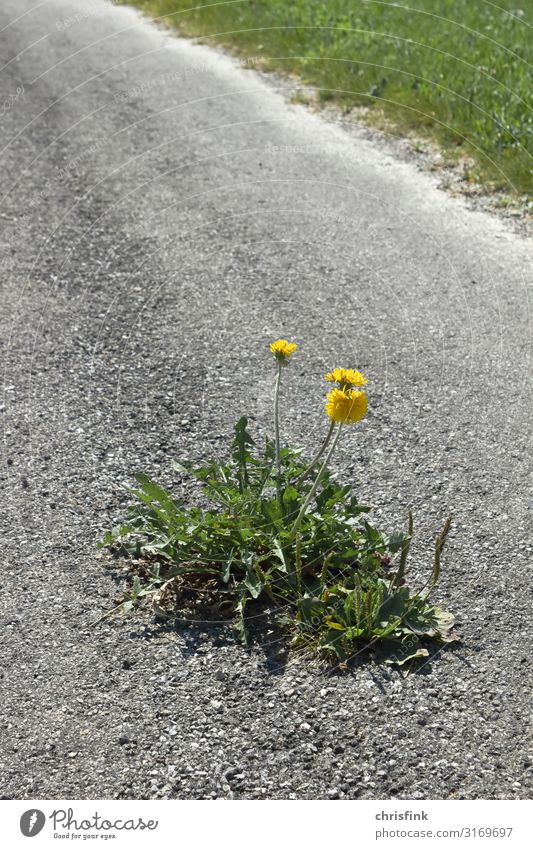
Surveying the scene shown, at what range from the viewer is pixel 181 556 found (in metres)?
3.65

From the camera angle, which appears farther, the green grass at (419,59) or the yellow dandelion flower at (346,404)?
the green grass at (419,59)

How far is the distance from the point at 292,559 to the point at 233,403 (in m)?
1.65

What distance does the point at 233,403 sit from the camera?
16.8ft

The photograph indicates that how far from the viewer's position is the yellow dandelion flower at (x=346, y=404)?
3.36 m

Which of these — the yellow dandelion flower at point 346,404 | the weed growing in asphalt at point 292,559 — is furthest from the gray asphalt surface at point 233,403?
the yellow dandelion flower at point 346,404

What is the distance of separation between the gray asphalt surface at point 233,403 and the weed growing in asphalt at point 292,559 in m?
0.12

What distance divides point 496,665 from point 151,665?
1.16 meters

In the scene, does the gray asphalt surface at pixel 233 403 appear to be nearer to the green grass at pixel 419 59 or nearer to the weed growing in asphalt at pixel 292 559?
the weed growing in asphalt at pixel 292 559

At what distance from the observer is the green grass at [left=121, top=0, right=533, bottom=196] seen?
772 centimetres

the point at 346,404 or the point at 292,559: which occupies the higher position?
the point at 346,404

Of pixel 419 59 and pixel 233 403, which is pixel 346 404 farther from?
pixel 419 59

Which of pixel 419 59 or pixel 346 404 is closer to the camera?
pixel 346 404

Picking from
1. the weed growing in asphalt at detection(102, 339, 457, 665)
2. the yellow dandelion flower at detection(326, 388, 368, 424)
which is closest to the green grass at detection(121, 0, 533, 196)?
the weed growing in asphalt at detection(102, 339, 457, 665)

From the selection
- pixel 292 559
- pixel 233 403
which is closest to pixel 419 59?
pixel 233 403
